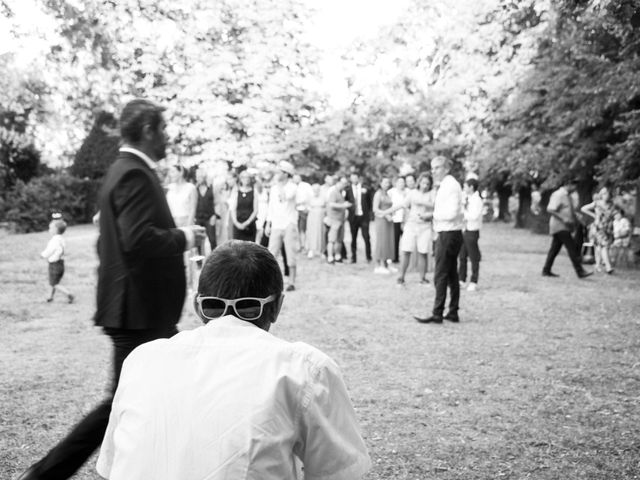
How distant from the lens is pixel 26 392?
227 inches

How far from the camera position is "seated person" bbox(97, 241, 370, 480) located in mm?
1743

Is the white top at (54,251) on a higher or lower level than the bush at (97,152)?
lower

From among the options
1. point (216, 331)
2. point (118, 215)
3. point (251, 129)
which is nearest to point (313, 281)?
point (118, 215)

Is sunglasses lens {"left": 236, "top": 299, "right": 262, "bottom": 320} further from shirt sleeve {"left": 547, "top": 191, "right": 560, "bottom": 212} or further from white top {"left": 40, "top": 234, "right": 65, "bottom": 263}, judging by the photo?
shirt sleeve {"left": 547, "top": 191, "right": 560, "bottom": 212}

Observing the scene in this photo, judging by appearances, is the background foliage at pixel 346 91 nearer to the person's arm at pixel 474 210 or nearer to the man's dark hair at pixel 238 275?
the person's arm at pixel 474 210

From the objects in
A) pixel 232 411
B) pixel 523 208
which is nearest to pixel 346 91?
pixel 523 208

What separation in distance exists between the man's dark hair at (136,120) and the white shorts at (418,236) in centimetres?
924

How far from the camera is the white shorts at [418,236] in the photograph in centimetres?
1268

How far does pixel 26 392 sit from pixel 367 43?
108 ft

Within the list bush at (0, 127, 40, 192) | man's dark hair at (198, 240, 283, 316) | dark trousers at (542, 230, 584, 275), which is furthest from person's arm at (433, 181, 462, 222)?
bush at (0, 127, 40, 192)

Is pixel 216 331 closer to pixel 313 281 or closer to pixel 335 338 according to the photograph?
pixel 335 338

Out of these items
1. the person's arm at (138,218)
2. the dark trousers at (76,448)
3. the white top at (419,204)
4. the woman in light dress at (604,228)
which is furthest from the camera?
the woman in light dress at (604,228)

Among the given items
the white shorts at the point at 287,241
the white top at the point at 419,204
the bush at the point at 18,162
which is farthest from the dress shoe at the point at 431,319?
the bush at the point at 18,162

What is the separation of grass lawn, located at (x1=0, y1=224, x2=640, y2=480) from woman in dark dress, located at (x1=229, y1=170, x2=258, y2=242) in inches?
54.0
